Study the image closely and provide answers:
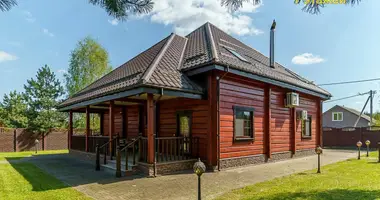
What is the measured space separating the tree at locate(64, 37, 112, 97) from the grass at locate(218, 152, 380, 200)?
20.7 meters

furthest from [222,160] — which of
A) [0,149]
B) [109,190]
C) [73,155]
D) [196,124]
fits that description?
[0,149]

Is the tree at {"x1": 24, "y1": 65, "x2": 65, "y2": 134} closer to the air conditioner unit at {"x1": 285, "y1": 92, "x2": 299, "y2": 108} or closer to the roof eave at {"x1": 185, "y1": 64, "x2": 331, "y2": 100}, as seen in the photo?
the roof eave at {"x1": 185, "y1": 64, "x2": 331, "y2": 100}

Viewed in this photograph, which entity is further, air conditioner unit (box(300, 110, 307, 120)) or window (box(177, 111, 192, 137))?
air conditioner unit (box(300, 110, 307, 120))

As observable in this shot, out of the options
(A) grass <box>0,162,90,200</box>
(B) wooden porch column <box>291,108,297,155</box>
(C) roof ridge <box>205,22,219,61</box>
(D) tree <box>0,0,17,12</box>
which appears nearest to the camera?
(D) tree <box>0,0,17,12</box>

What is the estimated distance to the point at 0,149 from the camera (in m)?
16.8

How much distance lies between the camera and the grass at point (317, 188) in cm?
520

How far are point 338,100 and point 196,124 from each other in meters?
34.0

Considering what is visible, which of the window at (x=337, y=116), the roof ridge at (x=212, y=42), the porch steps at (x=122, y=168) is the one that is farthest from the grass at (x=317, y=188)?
the window at (x=337, y=116)

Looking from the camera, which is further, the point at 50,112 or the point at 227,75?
the point at 50,112

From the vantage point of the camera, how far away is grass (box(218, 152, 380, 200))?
205 inches

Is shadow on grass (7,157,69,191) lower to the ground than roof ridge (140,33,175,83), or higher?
lower

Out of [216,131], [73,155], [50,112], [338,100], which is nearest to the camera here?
[216,131]

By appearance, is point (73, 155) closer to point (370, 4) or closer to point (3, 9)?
point (3, 9)

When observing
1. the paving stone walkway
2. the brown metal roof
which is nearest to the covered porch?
the brown metal roof
